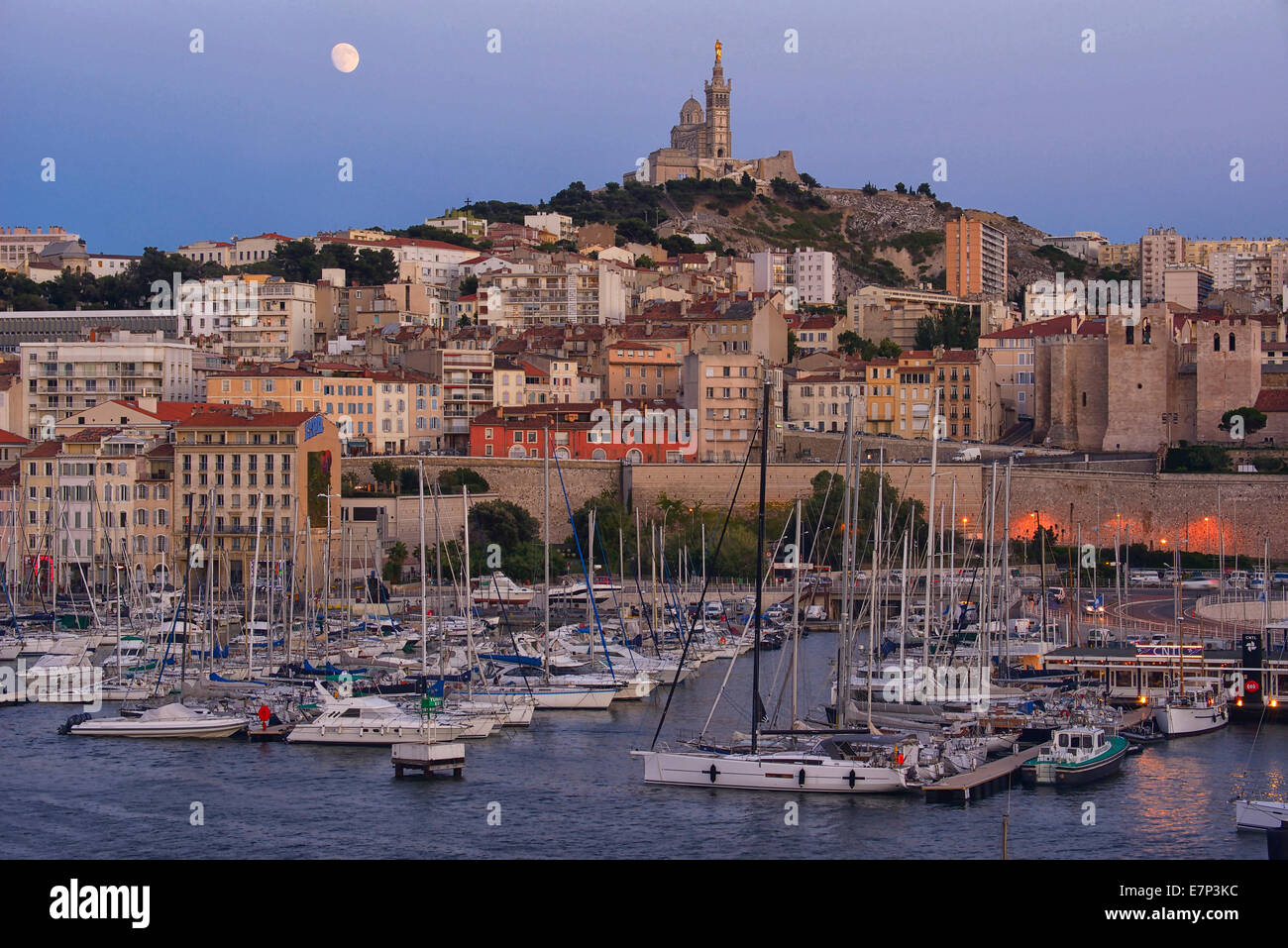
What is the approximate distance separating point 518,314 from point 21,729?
1326 inches

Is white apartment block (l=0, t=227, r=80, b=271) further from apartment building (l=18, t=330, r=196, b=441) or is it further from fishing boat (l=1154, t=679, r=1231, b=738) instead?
fishing boat (l=1154, t=679, r=1231, b=738)

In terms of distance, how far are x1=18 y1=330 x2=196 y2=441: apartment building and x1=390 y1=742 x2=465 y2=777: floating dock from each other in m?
25.1

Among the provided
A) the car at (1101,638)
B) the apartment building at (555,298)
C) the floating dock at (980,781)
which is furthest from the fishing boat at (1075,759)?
the apartment building at (555,298)

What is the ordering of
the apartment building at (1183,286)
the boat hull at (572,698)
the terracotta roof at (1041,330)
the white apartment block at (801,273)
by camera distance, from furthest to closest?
the apartment building at (1183,286), the white apartment block at (801,273), the terracotta roof at (1041,330), the boat hull at (572,698)

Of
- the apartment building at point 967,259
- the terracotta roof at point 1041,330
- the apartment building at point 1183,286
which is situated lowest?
the terracotta roof at point 1041,330

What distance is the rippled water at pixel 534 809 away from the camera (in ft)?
42.8

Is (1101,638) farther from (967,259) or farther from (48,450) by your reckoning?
(967,259)

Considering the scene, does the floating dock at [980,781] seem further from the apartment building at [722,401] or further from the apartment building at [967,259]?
the apartment building at [967,259]

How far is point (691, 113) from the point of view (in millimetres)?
87938

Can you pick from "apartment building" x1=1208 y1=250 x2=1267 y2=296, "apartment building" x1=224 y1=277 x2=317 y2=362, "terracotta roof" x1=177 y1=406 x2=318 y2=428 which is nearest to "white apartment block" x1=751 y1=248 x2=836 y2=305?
"apartment building" x1=1208 y1=250 x2=1267 y2=296

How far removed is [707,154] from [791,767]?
73.0m

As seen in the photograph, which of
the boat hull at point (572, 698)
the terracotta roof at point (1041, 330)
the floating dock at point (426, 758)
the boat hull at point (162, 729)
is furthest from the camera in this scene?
the terracotta roof at point (1041, 330)
